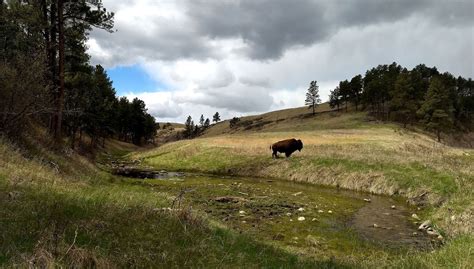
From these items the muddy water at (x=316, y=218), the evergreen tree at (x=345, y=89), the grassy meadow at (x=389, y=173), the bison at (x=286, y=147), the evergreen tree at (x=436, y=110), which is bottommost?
the muddy water at (x=316, y=218)

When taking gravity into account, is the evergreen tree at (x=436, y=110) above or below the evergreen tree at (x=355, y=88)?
below

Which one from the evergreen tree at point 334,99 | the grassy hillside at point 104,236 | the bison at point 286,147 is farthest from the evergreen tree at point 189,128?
the grassy hillside at point 104,236

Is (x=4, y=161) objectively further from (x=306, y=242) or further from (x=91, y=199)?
(x=306, y=242)

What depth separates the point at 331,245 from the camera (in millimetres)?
13586

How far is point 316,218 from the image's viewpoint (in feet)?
58.8

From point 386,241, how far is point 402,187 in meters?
13.1

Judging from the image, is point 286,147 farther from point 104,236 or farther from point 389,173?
point 104,236

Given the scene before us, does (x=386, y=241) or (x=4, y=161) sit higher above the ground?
(x=4, y=161)

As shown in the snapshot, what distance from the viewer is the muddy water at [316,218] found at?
1373 centimetres

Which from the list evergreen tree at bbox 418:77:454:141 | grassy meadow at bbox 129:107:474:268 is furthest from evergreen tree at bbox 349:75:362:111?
grassy meadow at bbox 129:107:474:268

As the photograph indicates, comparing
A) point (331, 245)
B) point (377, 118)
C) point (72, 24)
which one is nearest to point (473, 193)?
point (331, 245)

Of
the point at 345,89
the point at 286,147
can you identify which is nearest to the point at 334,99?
the point at 345,89

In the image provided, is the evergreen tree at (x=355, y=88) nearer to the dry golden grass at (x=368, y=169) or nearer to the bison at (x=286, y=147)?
the dry golden grass at (x=368, y=169)

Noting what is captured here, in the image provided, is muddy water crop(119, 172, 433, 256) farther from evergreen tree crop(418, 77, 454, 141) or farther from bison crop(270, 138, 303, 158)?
evergreen tree crop(418, 77, 454, 141)
